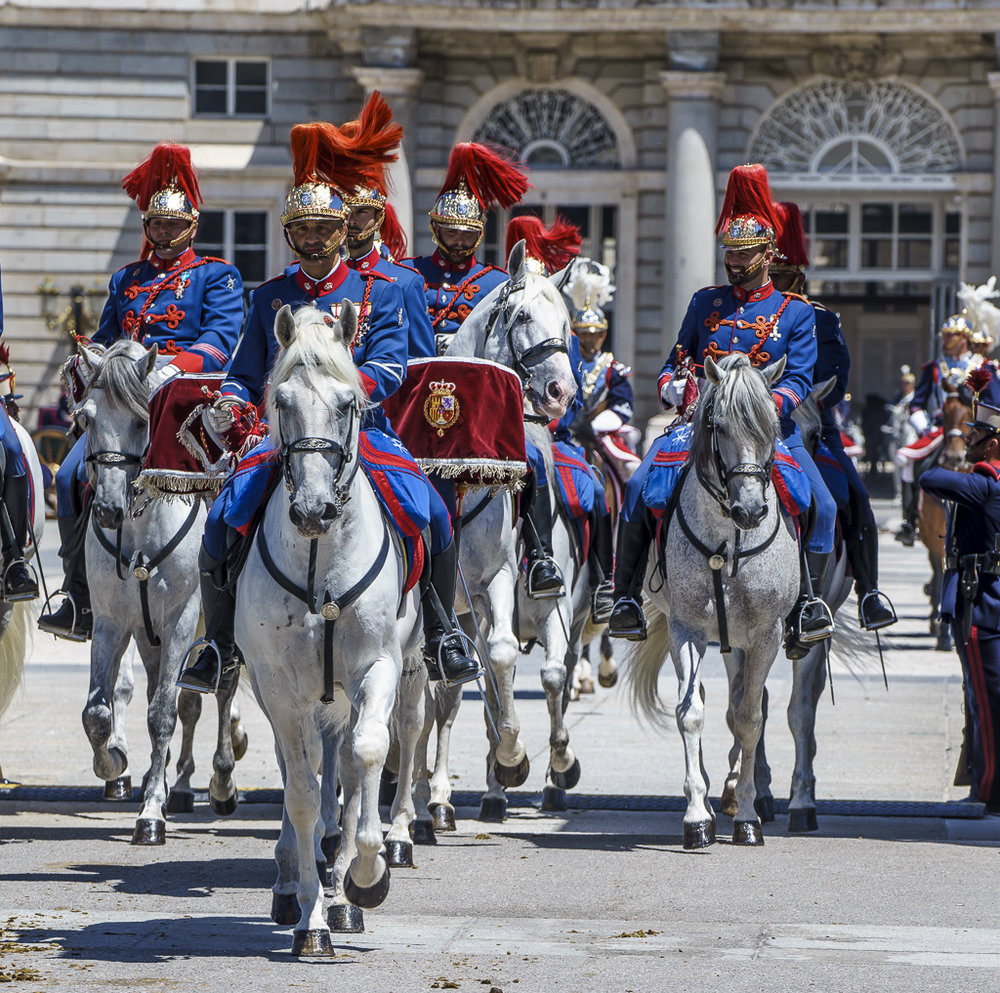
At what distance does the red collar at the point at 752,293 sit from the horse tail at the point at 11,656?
13.6 ft

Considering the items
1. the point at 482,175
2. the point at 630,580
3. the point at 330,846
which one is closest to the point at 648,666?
the point at 630,580

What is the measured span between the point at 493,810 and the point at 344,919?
267cm

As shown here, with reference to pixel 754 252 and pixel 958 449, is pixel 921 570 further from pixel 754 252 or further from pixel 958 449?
pixel 754 252

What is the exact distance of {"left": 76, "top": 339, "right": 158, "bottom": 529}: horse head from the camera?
920 centimetres

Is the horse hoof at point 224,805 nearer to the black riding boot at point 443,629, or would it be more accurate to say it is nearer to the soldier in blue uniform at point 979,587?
the black riding boot at point 443,629

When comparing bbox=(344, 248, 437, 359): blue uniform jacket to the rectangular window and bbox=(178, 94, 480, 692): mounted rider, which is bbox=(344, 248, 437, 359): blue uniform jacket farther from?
the rectangular window

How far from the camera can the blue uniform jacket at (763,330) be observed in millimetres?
9688

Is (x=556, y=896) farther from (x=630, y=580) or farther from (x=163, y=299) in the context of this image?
(x=163, y=299)

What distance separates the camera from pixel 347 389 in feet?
22.0

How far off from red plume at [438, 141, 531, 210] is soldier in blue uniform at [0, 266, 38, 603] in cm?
243

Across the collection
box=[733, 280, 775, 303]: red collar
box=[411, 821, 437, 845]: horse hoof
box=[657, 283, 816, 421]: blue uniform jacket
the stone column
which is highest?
the stone column

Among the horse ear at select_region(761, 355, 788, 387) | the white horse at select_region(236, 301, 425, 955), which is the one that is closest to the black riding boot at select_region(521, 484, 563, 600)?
the horse ear at select_region(761, 355, 788, 387)

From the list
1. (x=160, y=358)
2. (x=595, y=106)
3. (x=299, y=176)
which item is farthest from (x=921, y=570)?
(x=299, y=176)

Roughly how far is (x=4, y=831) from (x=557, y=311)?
11.8ft
